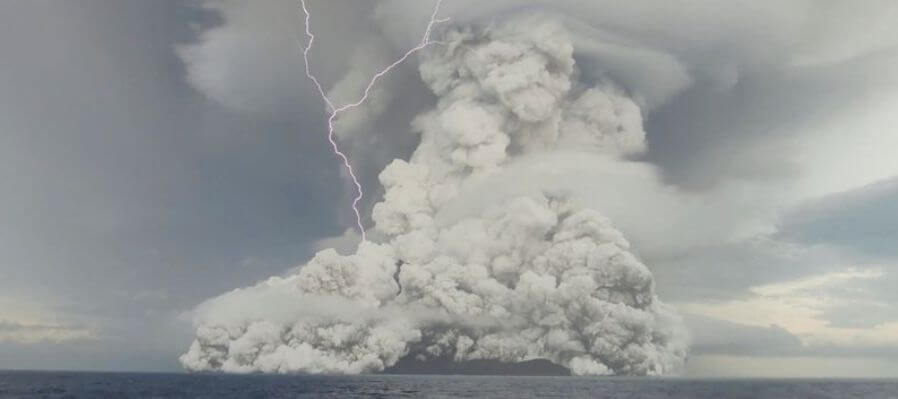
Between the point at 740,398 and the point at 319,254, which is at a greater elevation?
the point at 319,254

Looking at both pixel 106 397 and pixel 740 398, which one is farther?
pixel 740 398

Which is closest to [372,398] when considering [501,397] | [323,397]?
[323,397]

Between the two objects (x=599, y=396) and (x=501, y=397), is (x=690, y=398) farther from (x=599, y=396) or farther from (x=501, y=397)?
(x=501, y=397)

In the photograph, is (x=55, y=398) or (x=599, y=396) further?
(x=599, y=396)

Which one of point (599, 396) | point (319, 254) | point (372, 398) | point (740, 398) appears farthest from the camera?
point (319, 254)

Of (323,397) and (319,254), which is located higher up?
(319,254)

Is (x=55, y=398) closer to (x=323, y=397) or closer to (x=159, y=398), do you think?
(x=159, y=398)

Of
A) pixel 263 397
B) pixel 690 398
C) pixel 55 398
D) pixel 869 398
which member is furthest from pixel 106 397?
pixel 869 398

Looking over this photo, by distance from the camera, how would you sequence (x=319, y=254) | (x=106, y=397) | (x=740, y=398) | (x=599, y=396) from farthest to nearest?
(x=319, y=254) < (x=740, y=398) < (x=599, y=396) < (x=106, y=397)

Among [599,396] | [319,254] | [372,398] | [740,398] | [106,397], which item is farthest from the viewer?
[319,254]
